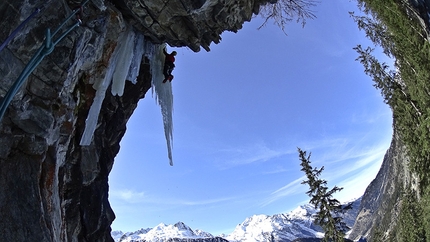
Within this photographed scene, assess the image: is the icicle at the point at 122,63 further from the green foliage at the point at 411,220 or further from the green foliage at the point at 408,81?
the green foliage at the point at 411,220

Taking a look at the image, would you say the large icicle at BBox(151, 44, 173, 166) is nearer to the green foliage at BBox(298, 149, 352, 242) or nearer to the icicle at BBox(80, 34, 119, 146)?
the icicle at BBox(80, 34, 119, 146)

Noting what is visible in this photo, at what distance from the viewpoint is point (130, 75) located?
37.5 ft

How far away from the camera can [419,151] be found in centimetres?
2083

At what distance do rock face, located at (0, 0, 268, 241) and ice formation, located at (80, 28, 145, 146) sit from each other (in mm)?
233

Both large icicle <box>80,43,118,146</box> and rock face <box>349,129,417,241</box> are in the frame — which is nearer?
large icicle <box>80,43,118,146</box>

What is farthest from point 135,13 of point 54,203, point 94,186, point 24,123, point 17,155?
point 94,186

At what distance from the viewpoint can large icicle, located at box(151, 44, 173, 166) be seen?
1278cm

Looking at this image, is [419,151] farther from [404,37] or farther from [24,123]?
[24,123]

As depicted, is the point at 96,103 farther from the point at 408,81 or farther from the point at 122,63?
the point at 408,81

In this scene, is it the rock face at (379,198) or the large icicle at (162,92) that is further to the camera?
the rock face at (379,198)

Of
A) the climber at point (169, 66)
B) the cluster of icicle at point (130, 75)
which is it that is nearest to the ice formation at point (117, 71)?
the cluster of icicle at point (130, 75)

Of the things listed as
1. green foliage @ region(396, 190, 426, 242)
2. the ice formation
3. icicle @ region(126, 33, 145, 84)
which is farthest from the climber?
green foliage @ region(396, 190, 426, 242)

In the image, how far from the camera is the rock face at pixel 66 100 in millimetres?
7090

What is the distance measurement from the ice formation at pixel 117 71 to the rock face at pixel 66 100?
233 millimetres
